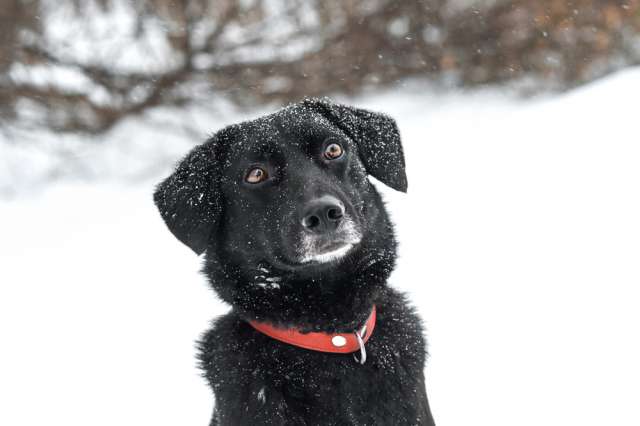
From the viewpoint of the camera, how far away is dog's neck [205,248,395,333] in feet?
8.45

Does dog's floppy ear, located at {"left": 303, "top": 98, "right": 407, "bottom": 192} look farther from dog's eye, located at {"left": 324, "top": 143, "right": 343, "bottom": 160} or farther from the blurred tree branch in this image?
the blurred tree branch

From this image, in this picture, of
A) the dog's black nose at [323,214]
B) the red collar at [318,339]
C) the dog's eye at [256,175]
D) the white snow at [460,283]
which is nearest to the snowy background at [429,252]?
the white snow at [460,283]

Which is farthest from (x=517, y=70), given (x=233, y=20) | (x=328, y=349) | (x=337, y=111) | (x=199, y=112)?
(x=328, y=349)

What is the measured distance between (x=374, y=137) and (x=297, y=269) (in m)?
0.73

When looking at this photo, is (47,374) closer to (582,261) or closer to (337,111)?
(337,111)

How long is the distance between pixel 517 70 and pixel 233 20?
3718 millimetres

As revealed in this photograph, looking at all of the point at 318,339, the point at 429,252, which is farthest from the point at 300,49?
the point at 318,339

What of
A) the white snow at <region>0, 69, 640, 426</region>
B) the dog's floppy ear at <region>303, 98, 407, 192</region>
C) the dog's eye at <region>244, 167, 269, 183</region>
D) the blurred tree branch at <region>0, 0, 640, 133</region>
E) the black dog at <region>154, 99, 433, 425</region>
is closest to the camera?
the black dog at <region>154, 99, 433, 425</region>

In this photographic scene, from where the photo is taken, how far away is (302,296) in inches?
102

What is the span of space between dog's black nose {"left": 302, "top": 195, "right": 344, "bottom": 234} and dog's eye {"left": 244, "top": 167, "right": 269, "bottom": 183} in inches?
12.1

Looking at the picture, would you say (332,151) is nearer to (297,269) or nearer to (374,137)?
(374,137)

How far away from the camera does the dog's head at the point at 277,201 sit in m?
2.48

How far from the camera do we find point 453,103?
26.9 feet

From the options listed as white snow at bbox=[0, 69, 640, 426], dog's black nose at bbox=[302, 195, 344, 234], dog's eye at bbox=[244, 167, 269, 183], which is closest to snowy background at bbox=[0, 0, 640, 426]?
white snow at bbox=[0, 69, 640, 426]
